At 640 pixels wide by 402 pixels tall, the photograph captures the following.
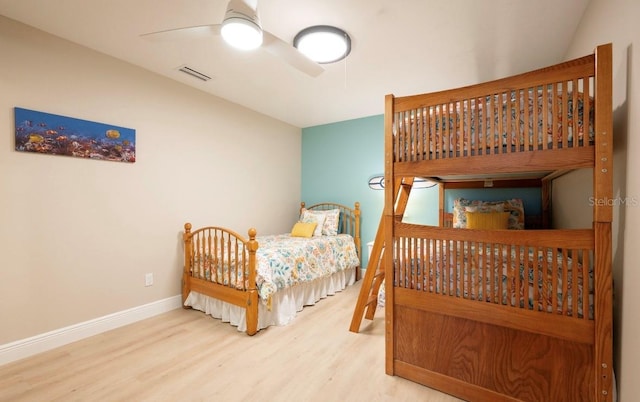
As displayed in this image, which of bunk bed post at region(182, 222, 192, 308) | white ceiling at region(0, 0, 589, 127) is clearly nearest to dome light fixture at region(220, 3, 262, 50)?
white ceiling at region(0, 0, 589, 127)

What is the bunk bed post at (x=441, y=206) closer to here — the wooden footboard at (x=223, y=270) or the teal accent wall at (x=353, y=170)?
the teal accent wall at (x=353, y=170)

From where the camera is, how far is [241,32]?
4.57 ft

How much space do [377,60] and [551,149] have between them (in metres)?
1.68

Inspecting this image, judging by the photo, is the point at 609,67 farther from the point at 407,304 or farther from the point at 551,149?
the point at 407,304

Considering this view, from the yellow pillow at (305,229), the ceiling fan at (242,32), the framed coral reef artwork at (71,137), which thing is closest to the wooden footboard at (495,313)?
the ceiling fan at (242,32)

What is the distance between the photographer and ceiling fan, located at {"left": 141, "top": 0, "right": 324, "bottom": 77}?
1.36 m

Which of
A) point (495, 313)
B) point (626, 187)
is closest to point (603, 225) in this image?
point (626, 187)

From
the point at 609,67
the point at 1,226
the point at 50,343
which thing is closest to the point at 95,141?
the point at 1,226

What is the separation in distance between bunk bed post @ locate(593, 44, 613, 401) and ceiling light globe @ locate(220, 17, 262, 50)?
159 cm

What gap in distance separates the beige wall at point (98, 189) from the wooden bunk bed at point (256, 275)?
307 mm

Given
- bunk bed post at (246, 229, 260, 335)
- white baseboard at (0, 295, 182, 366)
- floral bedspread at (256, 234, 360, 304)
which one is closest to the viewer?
white baseboard at (0, 295, 182, 366)

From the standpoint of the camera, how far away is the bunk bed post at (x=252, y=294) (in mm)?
2402

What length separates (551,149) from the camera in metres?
1.36

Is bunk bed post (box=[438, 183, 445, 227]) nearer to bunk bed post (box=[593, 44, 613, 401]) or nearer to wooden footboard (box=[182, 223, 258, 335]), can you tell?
bunk bed post (box=[593, 44, 613, 401])
